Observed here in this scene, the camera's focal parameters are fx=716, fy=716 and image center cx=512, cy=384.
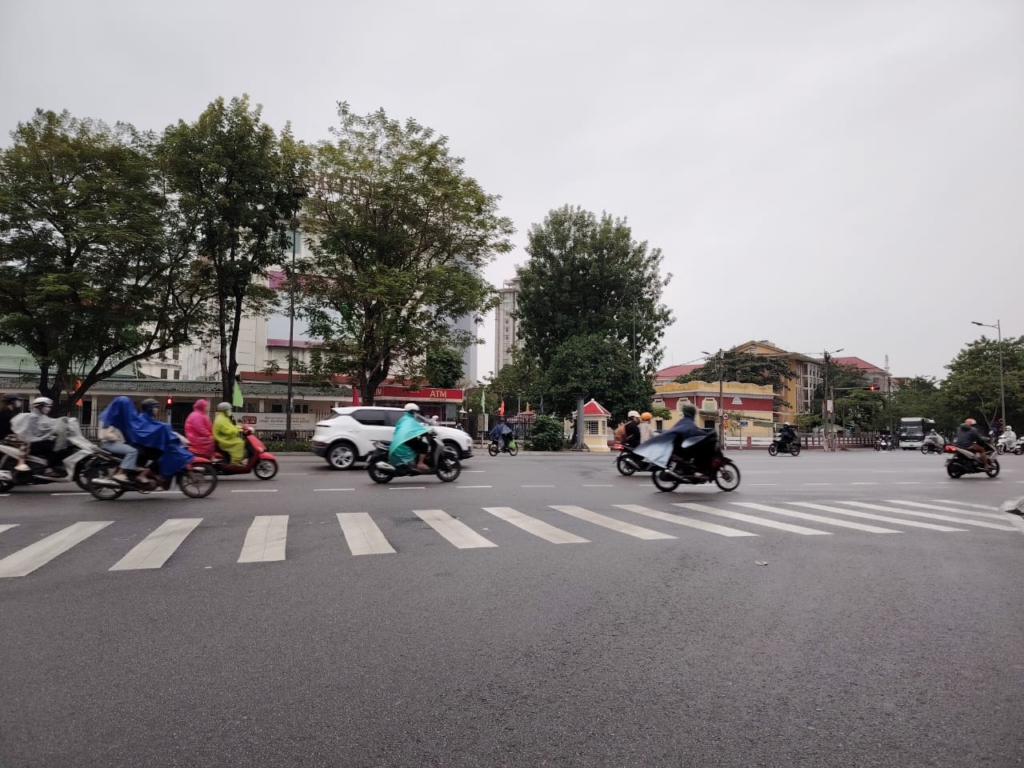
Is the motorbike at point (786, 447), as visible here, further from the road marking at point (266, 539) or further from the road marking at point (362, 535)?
the road marking at point (266, 539)

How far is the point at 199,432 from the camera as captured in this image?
527 inches

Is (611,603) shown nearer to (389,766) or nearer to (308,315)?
(389,766)

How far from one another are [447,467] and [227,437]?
4.34 metres

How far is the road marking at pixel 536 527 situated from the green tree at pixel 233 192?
20.2 metres

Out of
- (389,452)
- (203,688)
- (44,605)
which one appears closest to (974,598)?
(203,688)

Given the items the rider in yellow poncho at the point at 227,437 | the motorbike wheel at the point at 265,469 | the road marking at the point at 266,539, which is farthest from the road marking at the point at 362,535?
the motorbike wheel at the point at 265,469

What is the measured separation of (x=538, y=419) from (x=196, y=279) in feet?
58.7

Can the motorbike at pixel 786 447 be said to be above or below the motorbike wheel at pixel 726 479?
below

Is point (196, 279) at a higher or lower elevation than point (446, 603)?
higher

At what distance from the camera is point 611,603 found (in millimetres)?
5043

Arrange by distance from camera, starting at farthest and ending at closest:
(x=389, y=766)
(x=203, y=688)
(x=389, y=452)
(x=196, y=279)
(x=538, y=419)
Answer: (x=538, y=419)
(x=196, y=279)
(x=389, y=452)
(x=203, y=688)
(x=389, y=766)

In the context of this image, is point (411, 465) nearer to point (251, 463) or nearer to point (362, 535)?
point (251, 463)

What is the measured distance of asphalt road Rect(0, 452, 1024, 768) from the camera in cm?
292

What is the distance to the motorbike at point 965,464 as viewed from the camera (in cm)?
1770
